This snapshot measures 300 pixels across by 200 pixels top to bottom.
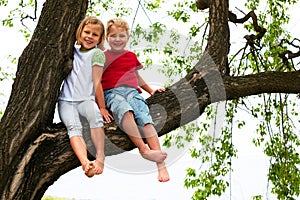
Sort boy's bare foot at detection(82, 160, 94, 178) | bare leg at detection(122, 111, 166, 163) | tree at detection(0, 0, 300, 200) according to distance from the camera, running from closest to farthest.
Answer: boy's bare foot at detection(82, 160, 94, 178) < tree at detection(0, 0, 300, 200) < bare leg at detection(122, 111, 166, 163)

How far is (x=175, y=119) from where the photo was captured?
4.14m

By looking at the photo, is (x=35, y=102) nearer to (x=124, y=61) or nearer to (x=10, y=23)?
(x=124, y=61)

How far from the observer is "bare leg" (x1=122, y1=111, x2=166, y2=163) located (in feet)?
12.3

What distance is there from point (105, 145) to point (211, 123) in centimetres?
364

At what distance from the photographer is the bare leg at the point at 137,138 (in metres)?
3.74

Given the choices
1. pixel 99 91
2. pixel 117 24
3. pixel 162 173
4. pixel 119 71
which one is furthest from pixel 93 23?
pixel 162 173

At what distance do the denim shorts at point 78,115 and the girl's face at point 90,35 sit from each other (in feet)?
1.53

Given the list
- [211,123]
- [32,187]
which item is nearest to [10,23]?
[211,123]

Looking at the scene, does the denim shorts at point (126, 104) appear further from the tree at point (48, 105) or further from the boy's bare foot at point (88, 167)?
the boy's bare foot at point (88, 167)

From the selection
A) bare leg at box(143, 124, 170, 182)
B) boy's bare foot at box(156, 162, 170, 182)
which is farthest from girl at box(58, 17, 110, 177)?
boy's bare foot at box(156, 162, 170, 182)

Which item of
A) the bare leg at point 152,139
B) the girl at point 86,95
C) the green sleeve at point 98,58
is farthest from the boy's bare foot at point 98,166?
the green sleeve at point 98,58

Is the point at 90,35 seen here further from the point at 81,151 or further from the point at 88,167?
the point at 88,167

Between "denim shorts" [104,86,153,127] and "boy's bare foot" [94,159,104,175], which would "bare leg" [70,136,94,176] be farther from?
"denim shorts" [104,86,153,127]

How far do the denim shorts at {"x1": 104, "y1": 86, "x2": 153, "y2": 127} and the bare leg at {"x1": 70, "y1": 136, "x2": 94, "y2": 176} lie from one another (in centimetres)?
34
